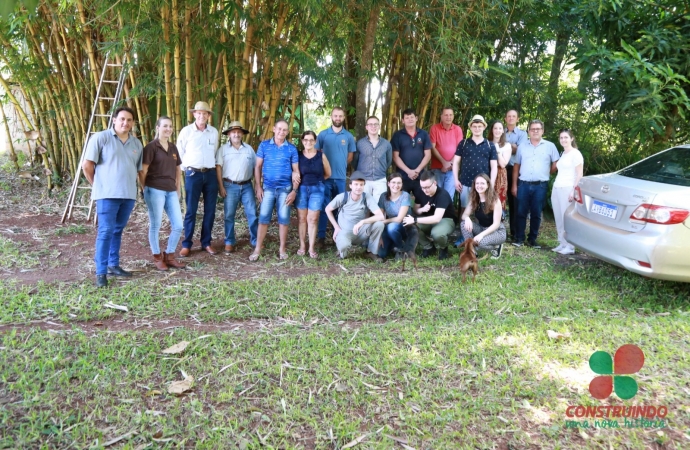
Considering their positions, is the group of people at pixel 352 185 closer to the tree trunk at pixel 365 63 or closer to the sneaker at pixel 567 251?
the sneaker at pixel 567 251

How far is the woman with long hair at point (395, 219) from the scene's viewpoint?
4.61 m

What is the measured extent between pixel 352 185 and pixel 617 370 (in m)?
2.64

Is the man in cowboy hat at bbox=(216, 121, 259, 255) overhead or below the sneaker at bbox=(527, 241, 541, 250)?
overhead

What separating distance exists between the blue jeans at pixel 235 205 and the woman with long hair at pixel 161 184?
57 cm

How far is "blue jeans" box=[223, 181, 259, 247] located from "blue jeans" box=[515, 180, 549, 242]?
2.72 metres

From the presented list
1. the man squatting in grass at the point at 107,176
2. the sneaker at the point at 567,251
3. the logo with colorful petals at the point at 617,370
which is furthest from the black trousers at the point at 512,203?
the man squatting in grass at the point at 107,176

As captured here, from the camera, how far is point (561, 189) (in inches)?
193

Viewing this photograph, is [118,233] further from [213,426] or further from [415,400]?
[415,400]

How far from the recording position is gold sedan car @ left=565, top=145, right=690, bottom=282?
10.7 feet

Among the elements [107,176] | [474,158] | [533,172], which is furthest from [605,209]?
[107,176]

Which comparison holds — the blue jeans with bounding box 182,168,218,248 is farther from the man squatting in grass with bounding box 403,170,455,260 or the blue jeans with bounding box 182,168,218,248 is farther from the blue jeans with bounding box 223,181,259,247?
the man squatting in grass with bounding box 403,170,455,260

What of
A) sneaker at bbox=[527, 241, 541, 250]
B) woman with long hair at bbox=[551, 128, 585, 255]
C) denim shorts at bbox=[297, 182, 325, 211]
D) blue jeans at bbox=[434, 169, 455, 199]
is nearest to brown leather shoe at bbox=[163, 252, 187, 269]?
denim shorts at bbox=[297, 182, 325, 211]

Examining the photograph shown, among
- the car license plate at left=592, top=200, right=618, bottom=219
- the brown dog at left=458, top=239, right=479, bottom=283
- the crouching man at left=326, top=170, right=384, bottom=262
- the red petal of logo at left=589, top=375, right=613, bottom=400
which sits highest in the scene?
the car license plate at left=592, top=200, right=618, bottom=219

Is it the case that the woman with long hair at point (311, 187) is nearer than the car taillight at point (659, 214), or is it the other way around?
the car taillight at point (659, 214)
